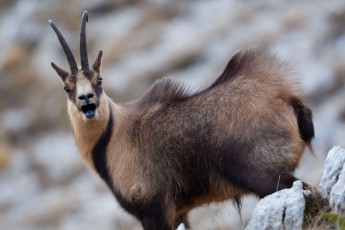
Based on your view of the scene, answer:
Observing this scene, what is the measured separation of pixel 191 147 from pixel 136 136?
3.24 ft

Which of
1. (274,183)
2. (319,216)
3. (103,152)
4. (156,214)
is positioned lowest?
(319,216)

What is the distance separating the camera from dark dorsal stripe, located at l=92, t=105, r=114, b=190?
1421cm

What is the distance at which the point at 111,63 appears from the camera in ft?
164

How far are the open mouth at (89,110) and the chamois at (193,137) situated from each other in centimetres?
1

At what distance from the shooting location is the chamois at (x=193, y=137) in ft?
42.3

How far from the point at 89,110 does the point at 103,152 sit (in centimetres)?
69

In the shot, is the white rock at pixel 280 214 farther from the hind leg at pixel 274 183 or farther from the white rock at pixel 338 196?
the hind leg at pixel 274 183

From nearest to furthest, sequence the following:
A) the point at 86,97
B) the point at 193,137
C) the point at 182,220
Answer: the point at 193,137 → the point at 86,97 → the point at 182,220

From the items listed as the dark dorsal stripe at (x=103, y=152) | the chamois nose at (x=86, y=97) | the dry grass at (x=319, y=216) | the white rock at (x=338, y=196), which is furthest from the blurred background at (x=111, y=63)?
the white rock at (x=338, y=196)

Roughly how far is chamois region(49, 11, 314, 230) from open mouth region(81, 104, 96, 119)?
14 millimetres

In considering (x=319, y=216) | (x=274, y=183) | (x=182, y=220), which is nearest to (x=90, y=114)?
(x=182, y=220)

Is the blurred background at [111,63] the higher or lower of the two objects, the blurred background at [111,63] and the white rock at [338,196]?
the higher

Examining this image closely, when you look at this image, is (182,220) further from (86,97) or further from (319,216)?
(319,216)

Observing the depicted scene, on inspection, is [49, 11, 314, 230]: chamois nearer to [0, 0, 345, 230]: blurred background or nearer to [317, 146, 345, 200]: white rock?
[317, 146, 345, 200]: white rock
